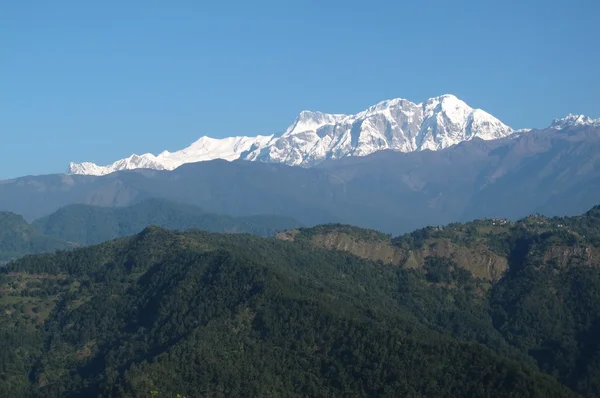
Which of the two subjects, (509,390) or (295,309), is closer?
(509,390)

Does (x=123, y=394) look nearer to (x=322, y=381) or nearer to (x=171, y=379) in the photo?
(x=171, y=379)

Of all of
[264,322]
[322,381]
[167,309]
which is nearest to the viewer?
[322,381]

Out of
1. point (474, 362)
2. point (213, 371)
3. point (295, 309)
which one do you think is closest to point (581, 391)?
point (474, 362)

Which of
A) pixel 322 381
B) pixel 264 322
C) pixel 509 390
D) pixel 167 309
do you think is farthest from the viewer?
pixel 167 309

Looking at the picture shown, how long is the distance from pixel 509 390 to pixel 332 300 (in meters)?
49.3

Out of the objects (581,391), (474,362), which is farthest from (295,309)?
(581,391)

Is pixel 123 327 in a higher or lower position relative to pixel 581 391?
higher

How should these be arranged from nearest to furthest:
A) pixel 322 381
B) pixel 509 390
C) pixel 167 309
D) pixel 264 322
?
pixel 509 390 → pixel 322 381 → pixel 264 322 → pixel 167 309

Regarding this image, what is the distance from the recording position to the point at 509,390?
502ft

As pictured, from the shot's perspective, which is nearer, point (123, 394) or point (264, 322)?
point (123, 394)

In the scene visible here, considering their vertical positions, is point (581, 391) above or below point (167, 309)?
below

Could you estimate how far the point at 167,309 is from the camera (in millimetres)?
193375

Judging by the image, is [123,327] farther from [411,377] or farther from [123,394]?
[411,377]

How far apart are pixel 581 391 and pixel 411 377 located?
43.9 m
